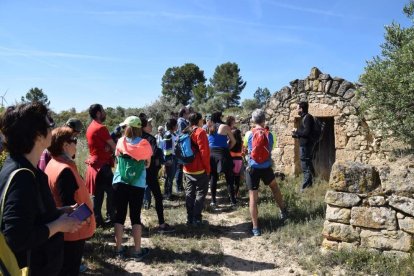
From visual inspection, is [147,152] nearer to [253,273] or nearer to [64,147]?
[64,147]

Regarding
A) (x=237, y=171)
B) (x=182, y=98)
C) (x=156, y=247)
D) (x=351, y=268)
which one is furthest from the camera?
(x=182, y=98)

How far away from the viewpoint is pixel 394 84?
6723mm

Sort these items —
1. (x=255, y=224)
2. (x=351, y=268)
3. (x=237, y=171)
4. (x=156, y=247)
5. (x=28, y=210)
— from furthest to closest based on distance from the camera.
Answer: (x=237, y=171)
(x=255, y=224)
(x=156, y=247)
(x=351, y=268)
(x=28, y=210)

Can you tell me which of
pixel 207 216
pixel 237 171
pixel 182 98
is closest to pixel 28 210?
pixel 207 216

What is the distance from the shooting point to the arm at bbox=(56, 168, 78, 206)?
309cm

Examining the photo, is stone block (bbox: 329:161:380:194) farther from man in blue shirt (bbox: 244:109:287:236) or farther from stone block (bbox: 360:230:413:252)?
man in blue shirt (bbox: 244:109:287:236)

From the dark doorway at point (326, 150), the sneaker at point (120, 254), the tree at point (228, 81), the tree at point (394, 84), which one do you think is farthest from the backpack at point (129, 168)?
the tree at point (228, 81)

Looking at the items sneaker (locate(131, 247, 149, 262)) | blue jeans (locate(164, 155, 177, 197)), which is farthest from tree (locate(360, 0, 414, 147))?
sneaker (locate(131, 247, 149, 262))

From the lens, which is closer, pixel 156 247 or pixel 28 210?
pixel 28 210

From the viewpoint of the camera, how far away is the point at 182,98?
4722cm

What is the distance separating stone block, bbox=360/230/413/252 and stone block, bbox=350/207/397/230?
0.08 metres

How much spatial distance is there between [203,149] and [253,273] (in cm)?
A: 207

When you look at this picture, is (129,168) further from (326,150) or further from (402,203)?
(326,150)

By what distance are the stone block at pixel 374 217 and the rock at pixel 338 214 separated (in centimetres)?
7
